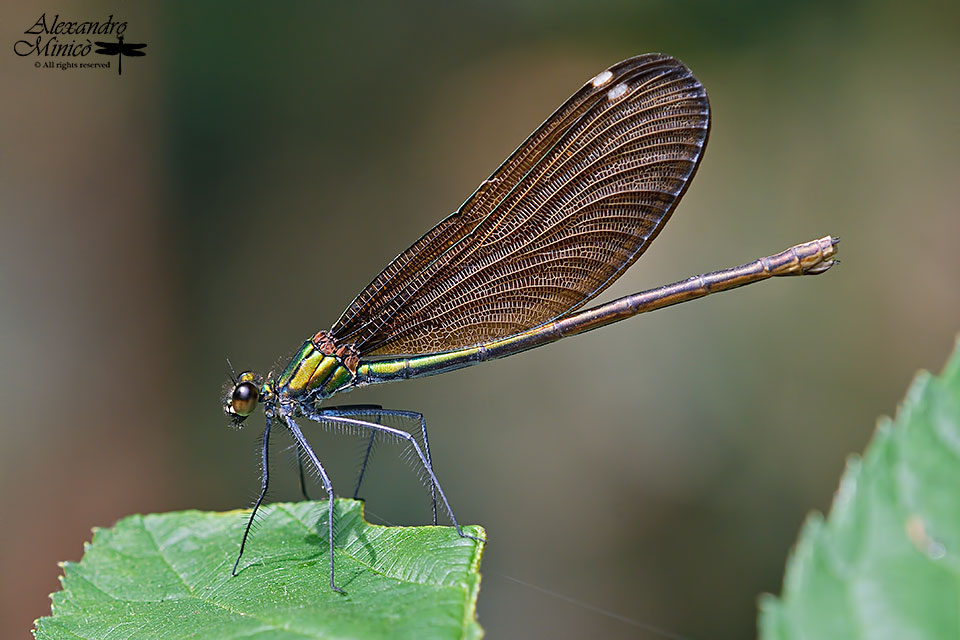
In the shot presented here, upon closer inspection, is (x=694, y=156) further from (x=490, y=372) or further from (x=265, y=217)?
(x=265, y=217)

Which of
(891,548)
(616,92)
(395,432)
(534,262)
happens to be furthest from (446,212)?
(891,548)

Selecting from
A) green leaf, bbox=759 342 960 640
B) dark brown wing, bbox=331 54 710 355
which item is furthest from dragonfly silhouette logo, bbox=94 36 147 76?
green leaf, bbox=759 342 960 640

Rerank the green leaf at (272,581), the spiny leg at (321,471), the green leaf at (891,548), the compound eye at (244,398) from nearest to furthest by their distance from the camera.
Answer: the green leaf at (891,548) → the green leaf at (272,581) → the spiny leg at (321,471) → the compound eye at (244,398)

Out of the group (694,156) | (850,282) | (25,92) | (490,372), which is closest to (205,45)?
(25,92)

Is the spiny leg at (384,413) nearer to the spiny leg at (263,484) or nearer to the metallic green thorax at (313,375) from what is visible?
the metallic green thorax at (313,375)

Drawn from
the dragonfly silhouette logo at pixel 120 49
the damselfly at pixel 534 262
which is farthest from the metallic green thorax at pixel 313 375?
the dragonfly silhouette logo at pixel 120 49

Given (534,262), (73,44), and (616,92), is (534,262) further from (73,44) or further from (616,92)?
(73,44)
